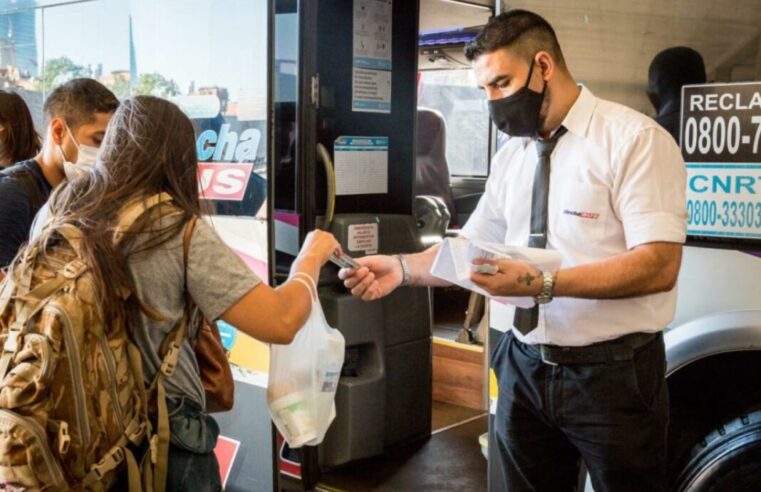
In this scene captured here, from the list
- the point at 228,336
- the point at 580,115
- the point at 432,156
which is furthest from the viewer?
the point at 432,156

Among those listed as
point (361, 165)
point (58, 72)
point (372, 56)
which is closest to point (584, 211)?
point (361, 165)

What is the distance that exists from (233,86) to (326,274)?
91 cm

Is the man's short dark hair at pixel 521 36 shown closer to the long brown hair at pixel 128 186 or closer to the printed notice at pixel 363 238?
the long brown hair at pixel 128 186

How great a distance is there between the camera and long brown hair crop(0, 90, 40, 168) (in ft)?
10.1

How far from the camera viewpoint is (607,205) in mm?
2100

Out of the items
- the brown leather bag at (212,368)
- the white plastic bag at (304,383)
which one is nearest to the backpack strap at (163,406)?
the brown leather bag at (212,368)

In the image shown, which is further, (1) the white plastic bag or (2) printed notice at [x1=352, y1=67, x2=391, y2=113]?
(2) printed notice at [x1=352, y1=67, x2=391, y2=113]

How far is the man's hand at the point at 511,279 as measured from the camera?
80.8 inches

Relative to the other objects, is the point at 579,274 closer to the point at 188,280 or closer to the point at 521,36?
the point at 521,36

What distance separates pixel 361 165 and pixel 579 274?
204 centimetres

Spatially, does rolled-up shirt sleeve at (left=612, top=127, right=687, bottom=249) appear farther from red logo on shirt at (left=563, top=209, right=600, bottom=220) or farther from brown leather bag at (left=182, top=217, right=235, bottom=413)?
brown leather bag at (left=182, top=217, right=235, bottom=413)

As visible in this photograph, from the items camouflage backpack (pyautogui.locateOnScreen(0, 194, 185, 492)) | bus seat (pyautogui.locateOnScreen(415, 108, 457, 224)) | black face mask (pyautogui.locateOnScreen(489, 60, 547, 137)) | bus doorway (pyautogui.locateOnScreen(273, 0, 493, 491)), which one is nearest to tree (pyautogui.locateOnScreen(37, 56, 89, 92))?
bus doorway (pyautogui.locateOnScreen(273, 0, 493, 491))

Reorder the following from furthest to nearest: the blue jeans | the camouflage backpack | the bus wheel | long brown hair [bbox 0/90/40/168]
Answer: long brown hair [bbox 0/90/40/168]
the bus wheel
the blue jeans
the camouflage backpack

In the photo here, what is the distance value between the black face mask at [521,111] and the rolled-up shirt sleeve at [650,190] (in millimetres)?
259
